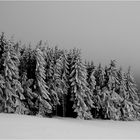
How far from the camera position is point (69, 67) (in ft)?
152

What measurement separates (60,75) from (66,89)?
9.67ft

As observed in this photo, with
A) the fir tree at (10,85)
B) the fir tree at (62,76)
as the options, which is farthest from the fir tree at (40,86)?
the fir tree at (62,76)

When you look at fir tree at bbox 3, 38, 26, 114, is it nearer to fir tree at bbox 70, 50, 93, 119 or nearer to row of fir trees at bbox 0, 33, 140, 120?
row of fir trees at bbox 0, 33, 140, 120

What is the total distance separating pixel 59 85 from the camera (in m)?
41.7

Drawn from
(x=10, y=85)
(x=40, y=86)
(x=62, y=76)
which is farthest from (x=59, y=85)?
(x=10, y=85)

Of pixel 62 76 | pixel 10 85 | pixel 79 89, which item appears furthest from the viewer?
pixel 62 76

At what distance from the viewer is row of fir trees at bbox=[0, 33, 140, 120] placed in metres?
33.0

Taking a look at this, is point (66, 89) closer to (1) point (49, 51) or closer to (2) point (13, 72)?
(1) point (49, 51)

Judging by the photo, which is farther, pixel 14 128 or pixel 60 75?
pixel 60 75

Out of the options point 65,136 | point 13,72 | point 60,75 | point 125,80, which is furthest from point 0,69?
point 125,80

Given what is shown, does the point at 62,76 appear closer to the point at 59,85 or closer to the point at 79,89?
the point at 59,85

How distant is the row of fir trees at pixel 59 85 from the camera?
33.0 m

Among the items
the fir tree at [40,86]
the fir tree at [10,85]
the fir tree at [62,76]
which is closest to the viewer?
the fir tree at [10,85]

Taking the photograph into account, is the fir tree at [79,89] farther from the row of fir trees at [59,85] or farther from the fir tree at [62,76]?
the fir tree at [62,76]
